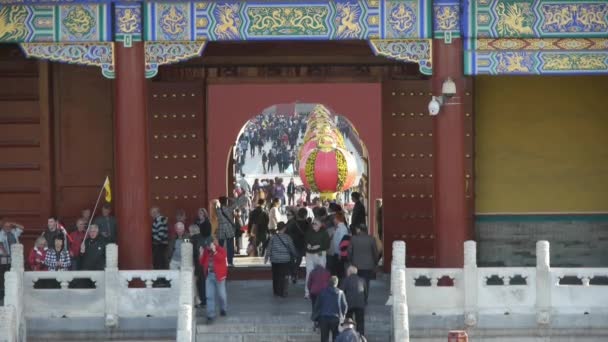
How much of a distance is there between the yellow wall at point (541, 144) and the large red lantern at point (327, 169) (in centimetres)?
1057

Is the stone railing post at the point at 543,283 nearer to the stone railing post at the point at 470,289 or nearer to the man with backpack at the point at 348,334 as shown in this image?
the stone railing post at the point at 470,289

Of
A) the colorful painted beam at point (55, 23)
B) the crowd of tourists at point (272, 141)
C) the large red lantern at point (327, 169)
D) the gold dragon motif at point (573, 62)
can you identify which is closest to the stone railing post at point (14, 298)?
the colorful painted beam at point (55, 23)

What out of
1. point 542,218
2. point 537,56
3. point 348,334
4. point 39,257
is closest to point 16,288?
point 39,257

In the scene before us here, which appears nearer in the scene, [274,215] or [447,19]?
[447,19]

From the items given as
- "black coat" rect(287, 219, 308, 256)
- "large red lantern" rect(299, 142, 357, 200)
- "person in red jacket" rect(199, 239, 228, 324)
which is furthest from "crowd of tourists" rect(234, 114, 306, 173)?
"person in red jacket" rect(199, 239, 228, 324)

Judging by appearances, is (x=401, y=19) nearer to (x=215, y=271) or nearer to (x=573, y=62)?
(x=573, y=62)

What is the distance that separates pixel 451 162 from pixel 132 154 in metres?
4.66

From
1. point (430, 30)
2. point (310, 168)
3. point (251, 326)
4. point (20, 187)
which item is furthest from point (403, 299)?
point (310, 168)

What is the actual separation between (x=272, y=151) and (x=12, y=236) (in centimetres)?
4563

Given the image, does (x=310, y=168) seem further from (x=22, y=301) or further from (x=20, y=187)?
(x=22, y=301)

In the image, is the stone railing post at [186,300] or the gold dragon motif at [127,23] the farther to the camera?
the gold dragon motif at [127,23]

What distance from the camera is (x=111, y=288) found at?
2203cm

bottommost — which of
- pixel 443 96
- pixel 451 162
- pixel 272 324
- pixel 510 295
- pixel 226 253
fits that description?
pixel 272 324

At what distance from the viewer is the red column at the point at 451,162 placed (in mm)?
23156
